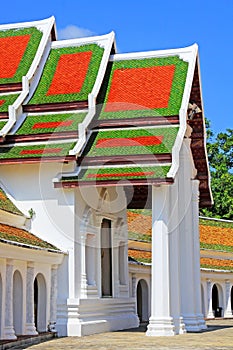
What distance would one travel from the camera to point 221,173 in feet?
138

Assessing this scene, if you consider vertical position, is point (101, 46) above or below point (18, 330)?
above

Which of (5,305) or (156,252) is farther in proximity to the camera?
(156,252)

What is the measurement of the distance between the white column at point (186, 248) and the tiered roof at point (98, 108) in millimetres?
1805

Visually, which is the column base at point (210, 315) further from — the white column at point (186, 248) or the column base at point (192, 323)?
the column base at point (192, 323)

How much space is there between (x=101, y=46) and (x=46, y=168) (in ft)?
15.0

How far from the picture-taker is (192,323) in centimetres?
1812

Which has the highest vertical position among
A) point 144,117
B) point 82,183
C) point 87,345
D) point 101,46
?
point 101,46

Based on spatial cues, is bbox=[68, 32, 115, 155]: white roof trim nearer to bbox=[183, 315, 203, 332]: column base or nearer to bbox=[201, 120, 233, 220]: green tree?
bbox=[183, 315, 203, 332]: column base

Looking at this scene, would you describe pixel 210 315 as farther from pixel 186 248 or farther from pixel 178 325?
pixel 178 325

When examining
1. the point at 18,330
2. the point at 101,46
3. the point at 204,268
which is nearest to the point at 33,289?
the point at 18,330

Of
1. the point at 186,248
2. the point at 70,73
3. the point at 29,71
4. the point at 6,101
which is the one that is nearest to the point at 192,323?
the point at 186,248

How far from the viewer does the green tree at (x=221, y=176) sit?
39812 mm

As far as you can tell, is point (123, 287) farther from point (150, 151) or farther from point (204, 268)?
point (204, 268)

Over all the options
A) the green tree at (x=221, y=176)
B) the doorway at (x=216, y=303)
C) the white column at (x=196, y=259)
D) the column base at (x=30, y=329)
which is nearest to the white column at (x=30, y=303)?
the column base at (x=30, y=329)
